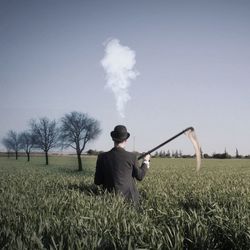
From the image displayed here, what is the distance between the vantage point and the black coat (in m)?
7.12

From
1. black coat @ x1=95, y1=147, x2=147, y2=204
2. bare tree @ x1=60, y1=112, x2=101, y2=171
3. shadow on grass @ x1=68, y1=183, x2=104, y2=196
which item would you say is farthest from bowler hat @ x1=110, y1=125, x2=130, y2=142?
bare tree @ x1=60, y1=112, x2=101, y2=171

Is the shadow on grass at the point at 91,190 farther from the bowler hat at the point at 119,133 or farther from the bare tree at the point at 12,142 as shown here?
the bare tree at the point at 12,142

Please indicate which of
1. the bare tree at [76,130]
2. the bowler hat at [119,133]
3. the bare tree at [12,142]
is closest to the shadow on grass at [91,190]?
the bowler hat at [119,133]

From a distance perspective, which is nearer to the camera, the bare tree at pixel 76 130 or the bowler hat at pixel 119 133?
the bowler hat at pixel 119 133

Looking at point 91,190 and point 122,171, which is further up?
point 122,171

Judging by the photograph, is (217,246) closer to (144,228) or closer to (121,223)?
(144,228)

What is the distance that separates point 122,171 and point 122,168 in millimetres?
61

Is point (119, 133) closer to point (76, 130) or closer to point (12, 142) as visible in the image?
point (76, 130)

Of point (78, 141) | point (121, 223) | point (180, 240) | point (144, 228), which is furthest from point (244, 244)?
point (78, 141)

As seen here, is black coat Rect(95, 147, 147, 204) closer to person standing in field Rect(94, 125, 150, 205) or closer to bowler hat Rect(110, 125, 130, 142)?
person standing in field Rect(94, 125, 150, 205)

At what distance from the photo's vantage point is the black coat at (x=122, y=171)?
7.12 meters

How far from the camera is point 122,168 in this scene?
714 cm

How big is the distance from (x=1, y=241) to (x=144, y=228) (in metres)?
1.69

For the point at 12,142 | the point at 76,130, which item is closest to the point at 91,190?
the point at 76,130
